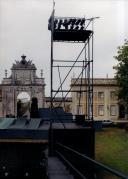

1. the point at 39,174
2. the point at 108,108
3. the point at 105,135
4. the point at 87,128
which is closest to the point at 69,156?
the point at 87,128

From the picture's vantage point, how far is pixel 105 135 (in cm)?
5422

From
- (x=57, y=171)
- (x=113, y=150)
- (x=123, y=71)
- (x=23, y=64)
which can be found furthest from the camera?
(x=23, y=64)

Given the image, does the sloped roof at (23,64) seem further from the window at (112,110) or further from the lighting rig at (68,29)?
the lighting rig at (68,29)

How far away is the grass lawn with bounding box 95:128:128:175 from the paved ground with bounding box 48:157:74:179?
42.6ft

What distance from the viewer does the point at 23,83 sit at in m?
118

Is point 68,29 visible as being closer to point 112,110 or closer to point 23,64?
point 112,110

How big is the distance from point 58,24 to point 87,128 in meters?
3.97

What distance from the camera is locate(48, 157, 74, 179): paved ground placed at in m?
13.0

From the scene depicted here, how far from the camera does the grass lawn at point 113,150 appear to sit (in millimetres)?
33159

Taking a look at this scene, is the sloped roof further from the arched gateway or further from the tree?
the tree

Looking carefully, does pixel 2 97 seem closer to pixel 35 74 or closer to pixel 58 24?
pixel 35 74

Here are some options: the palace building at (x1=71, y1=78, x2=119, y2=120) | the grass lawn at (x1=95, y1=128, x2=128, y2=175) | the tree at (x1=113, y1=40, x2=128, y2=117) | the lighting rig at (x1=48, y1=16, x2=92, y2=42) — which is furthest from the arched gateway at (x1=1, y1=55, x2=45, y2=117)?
the lighting rig at (x1=48, y1=16, x2=92, y2=42)

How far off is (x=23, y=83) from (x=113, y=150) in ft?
255

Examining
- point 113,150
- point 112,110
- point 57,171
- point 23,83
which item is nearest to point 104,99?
point 112,110
